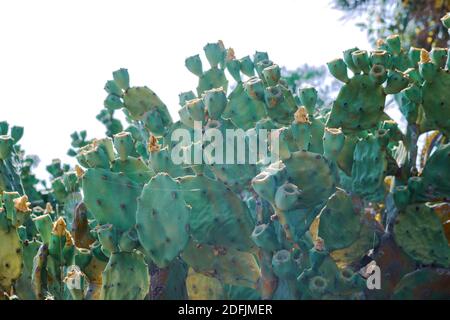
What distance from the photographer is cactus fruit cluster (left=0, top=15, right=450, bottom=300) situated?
269 cm

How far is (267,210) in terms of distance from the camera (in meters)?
2.94

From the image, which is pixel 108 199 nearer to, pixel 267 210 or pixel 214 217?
pixel 214 217

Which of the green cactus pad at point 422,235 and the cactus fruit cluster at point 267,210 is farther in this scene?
the green cactus pad at point 422,235

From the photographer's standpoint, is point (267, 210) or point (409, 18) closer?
point (267, 210)

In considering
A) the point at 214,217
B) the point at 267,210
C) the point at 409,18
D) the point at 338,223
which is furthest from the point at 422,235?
the point at 409,18

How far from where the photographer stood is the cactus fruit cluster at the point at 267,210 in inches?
106

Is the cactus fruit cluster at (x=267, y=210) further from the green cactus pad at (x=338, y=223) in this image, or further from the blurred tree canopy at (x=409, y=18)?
the blurred tree canopy at (x=409, y=18)

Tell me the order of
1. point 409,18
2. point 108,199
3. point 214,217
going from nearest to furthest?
point 108,199 < point 214,217 < point 409,18

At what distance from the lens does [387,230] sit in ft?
10.2

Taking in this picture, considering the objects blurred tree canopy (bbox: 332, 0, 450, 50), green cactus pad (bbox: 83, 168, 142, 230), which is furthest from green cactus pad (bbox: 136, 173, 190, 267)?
blurred tree canopy (bbox: 332, 0, 450, 50)

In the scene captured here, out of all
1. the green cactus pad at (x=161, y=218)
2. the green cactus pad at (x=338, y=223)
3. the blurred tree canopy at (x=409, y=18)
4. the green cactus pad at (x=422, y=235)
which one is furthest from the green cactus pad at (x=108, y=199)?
the blurred tree canopy at (x=409, y=18)
